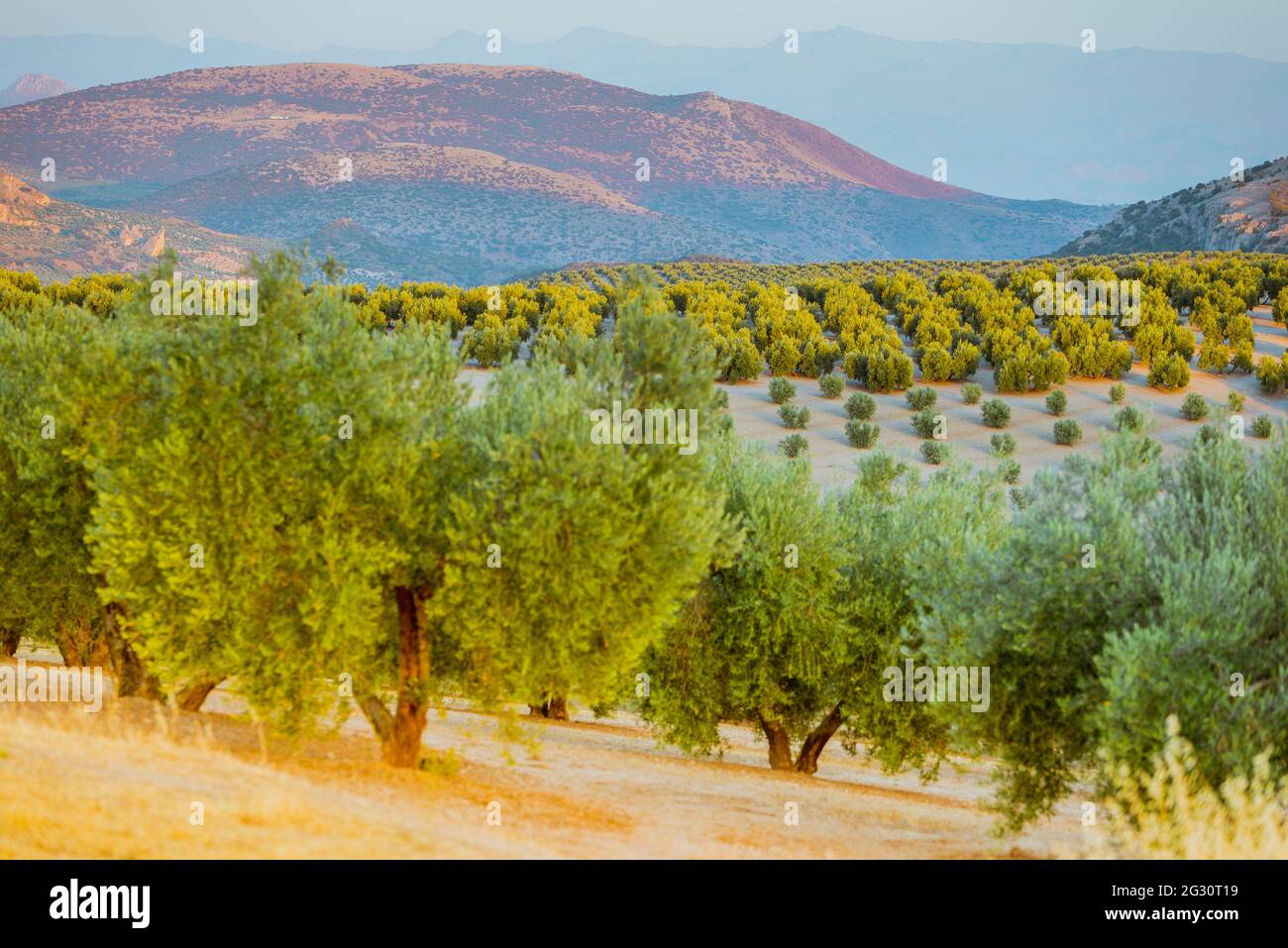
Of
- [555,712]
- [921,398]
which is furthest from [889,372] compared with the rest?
[555,712]

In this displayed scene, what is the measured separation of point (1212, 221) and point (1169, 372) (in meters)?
Result: 63.5

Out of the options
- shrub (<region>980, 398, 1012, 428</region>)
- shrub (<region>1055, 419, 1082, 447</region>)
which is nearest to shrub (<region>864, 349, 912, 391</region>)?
shrub (<region>980, 398, 1012, 428</region>)

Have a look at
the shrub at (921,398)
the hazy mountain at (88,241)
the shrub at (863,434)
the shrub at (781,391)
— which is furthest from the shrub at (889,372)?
the hazy mountain at (88,241)

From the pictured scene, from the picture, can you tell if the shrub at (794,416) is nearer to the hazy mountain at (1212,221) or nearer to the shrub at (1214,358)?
the shrub at (1214,358)

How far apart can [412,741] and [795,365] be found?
48.2 m

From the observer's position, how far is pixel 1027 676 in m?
16.8

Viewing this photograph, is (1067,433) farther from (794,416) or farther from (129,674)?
(129,674)

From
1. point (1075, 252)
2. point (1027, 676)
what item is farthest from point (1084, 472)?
point (1075, 252)

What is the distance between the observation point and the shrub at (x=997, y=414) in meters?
56.2

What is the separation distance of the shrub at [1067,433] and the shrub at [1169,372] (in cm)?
740

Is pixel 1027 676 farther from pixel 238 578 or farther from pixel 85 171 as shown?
pixel 85 171

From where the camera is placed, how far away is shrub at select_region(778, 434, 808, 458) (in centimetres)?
5201

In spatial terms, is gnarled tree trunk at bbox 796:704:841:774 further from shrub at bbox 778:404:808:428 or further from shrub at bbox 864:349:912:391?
shrub at bbox 864:349:912:391

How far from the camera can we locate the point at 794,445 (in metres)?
52.3
